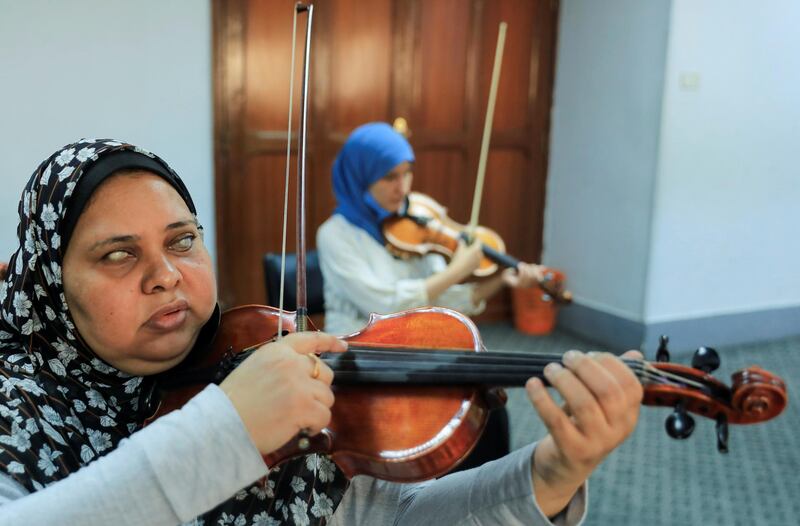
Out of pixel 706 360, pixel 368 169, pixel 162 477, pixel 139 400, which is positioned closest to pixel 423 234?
pixel 368 169

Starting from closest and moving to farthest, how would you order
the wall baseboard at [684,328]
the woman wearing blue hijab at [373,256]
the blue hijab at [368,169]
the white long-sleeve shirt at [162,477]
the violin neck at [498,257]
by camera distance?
the white long-sleeve shirt at [162,477]
the woman wearing blue hijab at [373,256]
the blue hijab at [368,169]
the violin neck at [498,257]
the wall baseboard at [684,328]

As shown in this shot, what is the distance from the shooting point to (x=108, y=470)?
1.94 feet

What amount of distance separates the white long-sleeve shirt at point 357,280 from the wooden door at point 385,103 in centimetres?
151

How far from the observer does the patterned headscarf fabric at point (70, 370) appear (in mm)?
797

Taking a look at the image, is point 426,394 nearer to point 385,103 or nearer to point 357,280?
point 357,280

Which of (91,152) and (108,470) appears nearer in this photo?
(108,470)

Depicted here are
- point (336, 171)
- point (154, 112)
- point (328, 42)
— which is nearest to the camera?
point (336, 171)

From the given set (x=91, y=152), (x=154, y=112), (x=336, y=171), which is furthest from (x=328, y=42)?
(x=91, y=152)

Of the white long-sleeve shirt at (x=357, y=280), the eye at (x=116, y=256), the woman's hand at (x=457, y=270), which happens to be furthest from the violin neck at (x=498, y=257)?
the eye at (x=116, y=256)

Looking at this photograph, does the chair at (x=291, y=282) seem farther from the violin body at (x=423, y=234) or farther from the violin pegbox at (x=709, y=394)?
the violin pegbox at (x=709, y=394)

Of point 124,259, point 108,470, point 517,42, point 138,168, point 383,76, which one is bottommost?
point 108,470

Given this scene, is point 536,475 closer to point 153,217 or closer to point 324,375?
point 324,375

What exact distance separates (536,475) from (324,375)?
0.27 m

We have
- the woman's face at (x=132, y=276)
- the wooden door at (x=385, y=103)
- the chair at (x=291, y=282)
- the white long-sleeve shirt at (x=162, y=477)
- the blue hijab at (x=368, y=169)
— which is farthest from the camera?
the wooden door at (x=385, y=103)
